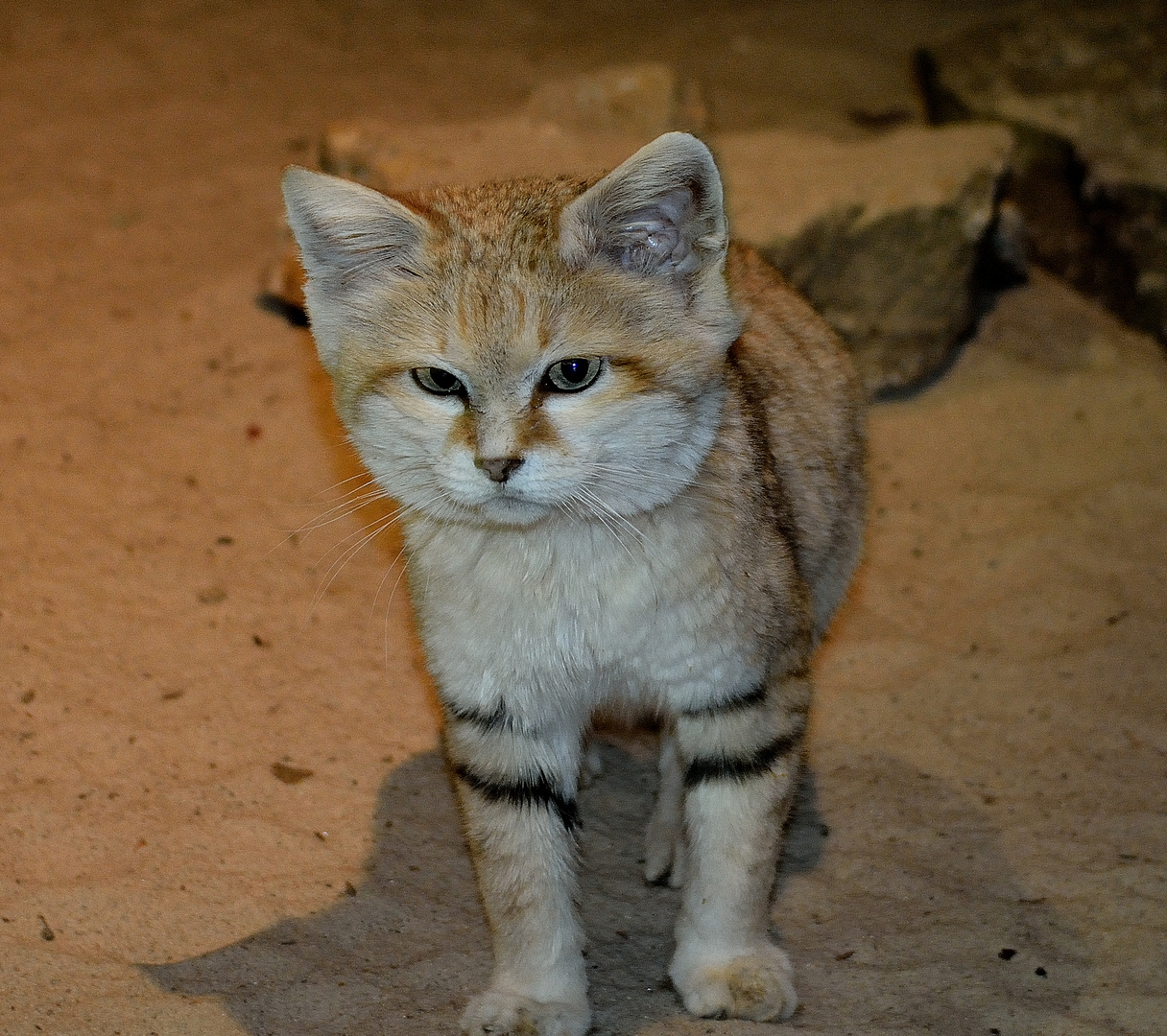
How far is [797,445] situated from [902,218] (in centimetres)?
213

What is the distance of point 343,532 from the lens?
4129 mm

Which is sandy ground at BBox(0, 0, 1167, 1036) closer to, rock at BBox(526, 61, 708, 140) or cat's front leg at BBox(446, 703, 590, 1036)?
cat's front leg at BBox(446, 703, 590, 1036)

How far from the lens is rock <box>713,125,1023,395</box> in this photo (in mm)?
4629

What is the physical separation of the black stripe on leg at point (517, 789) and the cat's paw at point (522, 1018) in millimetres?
350

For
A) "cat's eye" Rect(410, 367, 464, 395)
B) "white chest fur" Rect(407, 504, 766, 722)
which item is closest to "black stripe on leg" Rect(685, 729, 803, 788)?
"white chest fur" Rect(407, 504, 766, 722)

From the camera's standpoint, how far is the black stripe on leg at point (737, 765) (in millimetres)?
2420

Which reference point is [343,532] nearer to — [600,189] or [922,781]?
[922,781]

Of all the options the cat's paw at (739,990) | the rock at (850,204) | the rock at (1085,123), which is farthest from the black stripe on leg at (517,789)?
the rock at (1085,123)

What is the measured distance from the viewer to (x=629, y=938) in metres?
2.81

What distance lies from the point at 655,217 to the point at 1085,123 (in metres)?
3.77

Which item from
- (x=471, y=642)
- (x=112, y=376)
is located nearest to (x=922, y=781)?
(x=471, y=642)

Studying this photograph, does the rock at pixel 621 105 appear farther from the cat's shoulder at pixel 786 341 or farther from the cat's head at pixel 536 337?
the cat's head at pixel 536 337

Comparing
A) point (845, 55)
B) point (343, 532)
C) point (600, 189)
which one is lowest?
point (343, 532)

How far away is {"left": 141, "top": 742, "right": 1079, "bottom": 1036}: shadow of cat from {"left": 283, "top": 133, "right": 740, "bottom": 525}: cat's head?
988 millimetres
